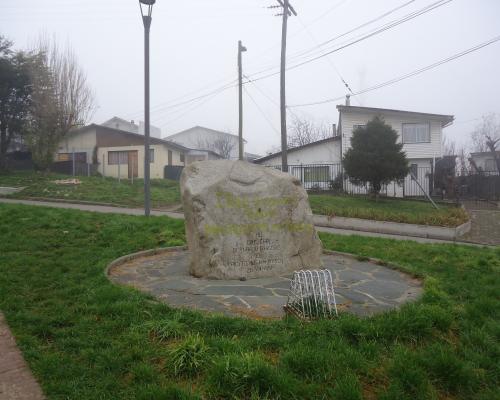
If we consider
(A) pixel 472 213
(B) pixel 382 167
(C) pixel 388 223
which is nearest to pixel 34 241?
(C) pixel 388 223

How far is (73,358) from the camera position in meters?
3.66

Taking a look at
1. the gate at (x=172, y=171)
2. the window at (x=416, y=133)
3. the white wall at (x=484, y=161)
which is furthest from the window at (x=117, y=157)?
the white wall at (x=484, y=161)

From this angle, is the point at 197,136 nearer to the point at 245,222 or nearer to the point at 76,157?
the point at 76,157

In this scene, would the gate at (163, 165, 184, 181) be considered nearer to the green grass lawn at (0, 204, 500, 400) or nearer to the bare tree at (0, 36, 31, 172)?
the bare tree at (0, 36, 31, 172)

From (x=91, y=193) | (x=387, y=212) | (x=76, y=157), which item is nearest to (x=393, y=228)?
(x=387, y=212)

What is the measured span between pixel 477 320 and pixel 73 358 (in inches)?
153

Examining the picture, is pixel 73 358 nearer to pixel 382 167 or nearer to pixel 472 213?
pixel 382 167

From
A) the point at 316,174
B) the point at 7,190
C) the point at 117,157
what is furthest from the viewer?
the point at 117,157

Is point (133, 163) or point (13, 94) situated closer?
point (13, 94)

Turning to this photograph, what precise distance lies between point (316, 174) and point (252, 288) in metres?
20.7

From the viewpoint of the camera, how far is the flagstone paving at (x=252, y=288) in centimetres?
505

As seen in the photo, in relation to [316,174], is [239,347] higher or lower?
lower

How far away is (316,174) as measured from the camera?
→ 26.1m

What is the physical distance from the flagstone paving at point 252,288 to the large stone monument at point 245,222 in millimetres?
245
